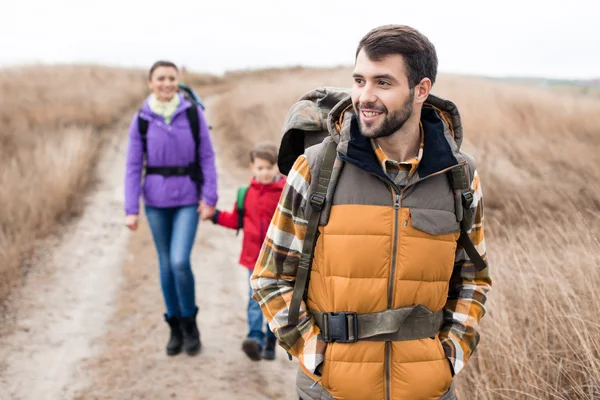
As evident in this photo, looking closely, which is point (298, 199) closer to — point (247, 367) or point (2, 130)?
point (247, 367)

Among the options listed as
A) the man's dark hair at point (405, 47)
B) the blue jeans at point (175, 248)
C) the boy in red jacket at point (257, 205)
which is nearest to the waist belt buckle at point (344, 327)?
the man's dark hair at point (405, 47)

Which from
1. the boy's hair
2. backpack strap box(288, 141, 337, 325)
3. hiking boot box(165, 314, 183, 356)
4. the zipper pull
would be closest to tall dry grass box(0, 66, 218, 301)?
hiking boot box(165, 314, 183, 356)

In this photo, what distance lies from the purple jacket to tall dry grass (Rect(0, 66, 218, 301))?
226 cm

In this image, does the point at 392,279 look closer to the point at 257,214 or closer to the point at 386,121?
the point at 386,121

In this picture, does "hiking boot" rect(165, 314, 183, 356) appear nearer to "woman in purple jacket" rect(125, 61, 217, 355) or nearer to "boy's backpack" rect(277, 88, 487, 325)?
"woman in purple jacket" rect(125, 61, 217, 355)

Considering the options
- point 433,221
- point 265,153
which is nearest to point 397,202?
point 433,221

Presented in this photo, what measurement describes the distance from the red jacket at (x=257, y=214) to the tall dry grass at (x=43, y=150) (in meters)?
2.82

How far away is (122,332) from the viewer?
4.55 m

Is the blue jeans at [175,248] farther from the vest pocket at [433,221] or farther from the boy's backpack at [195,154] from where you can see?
the vest pocket at [433,221]

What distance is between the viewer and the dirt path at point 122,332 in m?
3.71

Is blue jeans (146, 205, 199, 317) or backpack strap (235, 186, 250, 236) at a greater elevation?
backpack strap (235, 186, 250, 236)

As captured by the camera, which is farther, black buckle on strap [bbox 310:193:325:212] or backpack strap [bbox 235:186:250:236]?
backpack strap [bbox 235:186:250:236]

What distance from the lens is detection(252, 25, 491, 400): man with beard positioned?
1.68 m

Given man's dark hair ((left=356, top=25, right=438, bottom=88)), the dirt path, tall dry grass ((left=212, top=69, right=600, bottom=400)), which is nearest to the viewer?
man's dark hair ((left=356, top=25, right=438, bottom=88))
